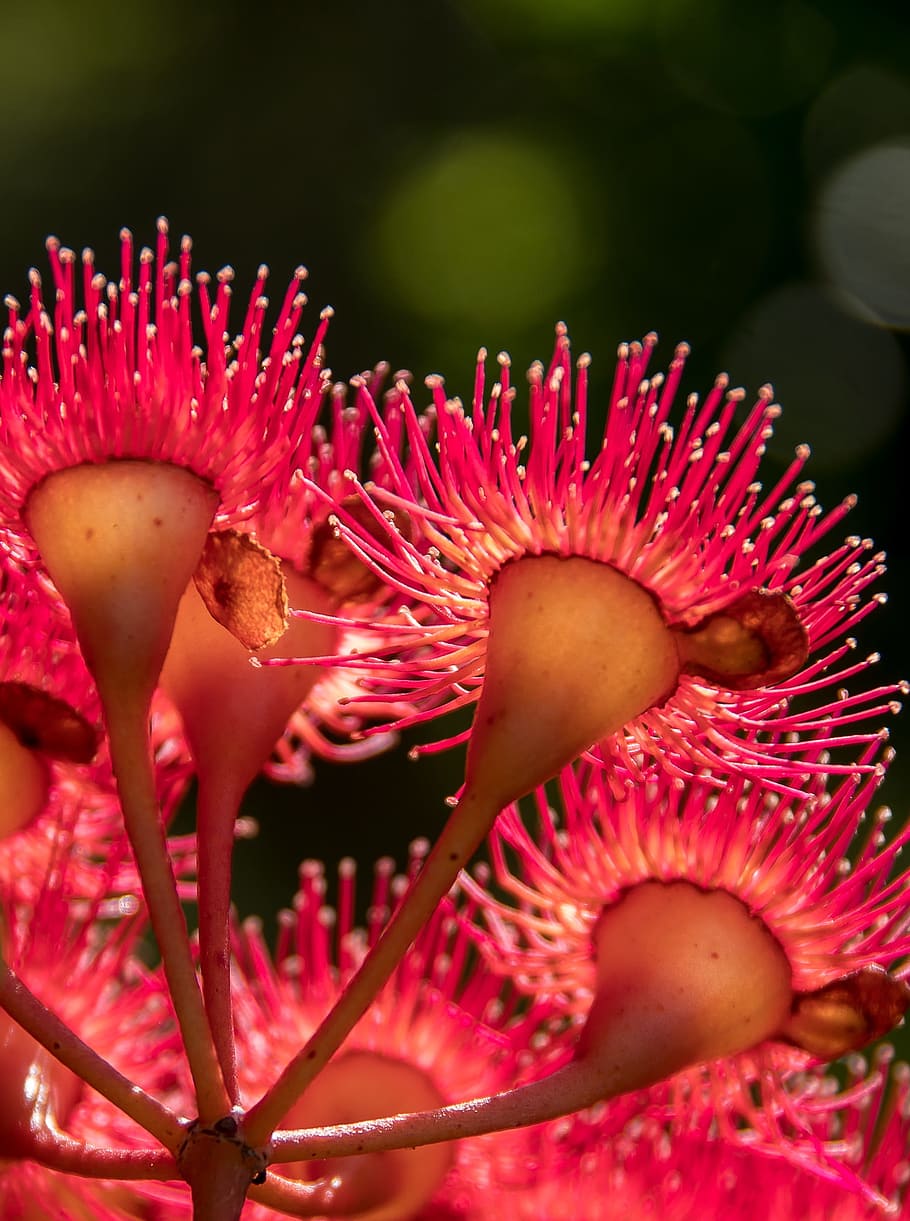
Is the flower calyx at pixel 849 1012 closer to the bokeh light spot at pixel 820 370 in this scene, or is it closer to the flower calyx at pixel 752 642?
the flower calyx at pixel 752 642

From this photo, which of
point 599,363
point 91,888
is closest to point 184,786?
point 91,888

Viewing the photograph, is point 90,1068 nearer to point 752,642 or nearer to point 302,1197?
point 302,1197

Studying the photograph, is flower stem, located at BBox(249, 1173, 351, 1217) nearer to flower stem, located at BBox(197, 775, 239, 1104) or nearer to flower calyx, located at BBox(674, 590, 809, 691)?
flower stem, located at BBox(197, 775, 239, 1104)

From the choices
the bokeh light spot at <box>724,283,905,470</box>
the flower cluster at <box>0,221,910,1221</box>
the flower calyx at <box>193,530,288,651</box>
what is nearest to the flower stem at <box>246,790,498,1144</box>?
the flower cluster at <box>0,221,910,1221</box>

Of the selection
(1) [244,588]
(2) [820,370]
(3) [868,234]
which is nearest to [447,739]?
(1) [244,588]

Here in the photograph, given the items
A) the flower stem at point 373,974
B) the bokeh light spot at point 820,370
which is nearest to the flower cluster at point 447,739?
the flower stem at point 373,974

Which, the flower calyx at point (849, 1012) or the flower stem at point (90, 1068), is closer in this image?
the flower stem at point (90, 1068)

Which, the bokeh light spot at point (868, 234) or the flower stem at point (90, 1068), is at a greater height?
the bokeh light spot at point (868, 234)
